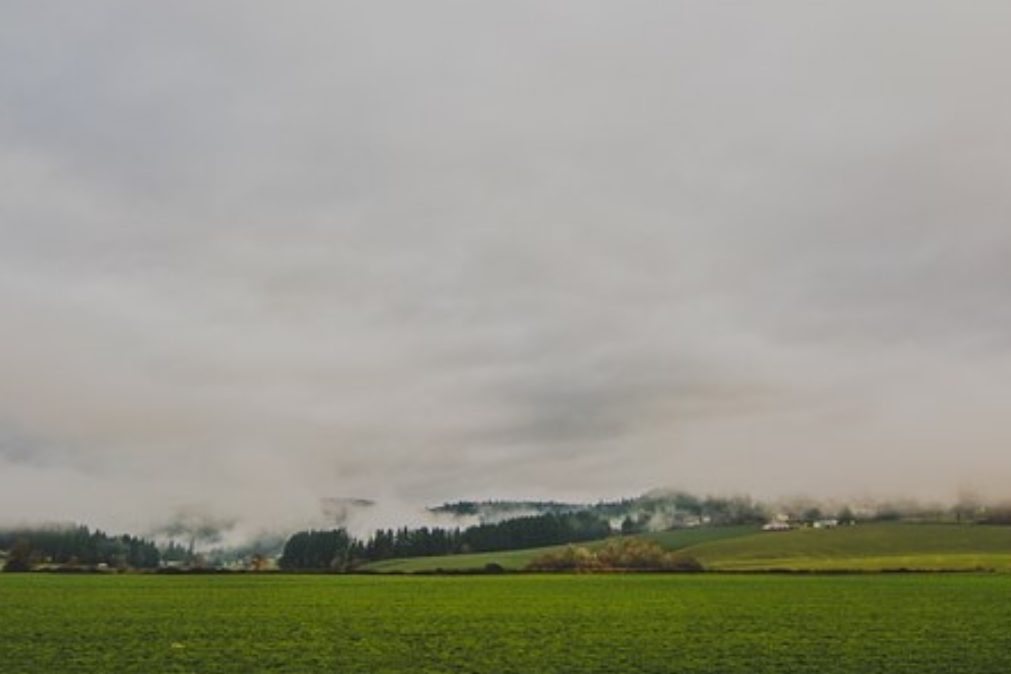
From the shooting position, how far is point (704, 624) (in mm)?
68312

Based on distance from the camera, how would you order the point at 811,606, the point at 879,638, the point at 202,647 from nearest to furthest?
1. the point at 202,647
2. the point at 879,638
3. the point at 811,606

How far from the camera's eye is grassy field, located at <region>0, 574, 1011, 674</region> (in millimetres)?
44344

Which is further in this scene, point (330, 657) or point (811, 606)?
point (811, 606)

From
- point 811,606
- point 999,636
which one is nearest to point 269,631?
point 999,636

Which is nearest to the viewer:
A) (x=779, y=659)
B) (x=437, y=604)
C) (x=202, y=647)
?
(x=779, y=659)

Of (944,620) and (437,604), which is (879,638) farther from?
(437,604)

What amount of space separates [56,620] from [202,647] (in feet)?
80.3

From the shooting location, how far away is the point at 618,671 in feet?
138

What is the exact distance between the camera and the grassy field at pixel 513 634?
4434 centimetres

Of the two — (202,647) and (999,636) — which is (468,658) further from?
(999,636)

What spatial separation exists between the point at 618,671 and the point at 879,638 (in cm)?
2120

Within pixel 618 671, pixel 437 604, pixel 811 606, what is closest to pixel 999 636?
pixel 618 671

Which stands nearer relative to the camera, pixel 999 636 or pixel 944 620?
pixel 999 636

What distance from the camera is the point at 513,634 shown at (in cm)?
6062
